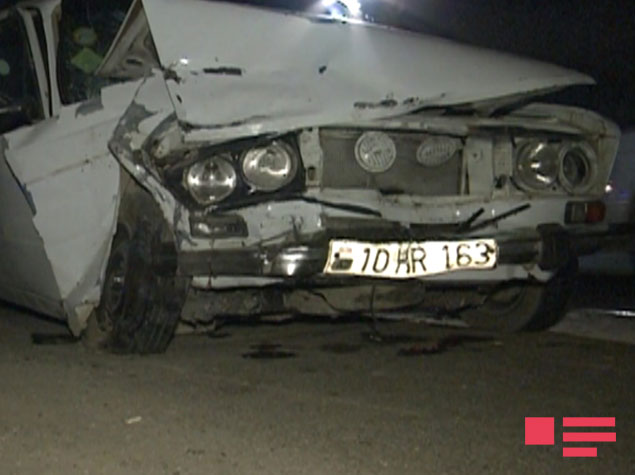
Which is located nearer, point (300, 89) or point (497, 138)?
point (300, 89)

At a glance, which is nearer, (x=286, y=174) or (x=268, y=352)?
(x=286, y=174)

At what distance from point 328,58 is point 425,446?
6.93 feet

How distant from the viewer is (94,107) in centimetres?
530

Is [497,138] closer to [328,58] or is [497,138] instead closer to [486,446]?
[328,58]

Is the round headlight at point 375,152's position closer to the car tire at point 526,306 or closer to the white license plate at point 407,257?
the white license plate at point 407,257

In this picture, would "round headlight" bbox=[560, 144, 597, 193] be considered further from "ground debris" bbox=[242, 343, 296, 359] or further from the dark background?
the dark background

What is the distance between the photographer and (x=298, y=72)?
5.05 metres

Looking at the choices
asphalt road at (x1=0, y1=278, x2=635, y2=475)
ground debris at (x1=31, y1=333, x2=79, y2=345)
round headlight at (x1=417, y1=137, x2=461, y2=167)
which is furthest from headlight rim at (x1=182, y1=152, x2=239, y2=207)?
ground debris at (x1=31, y1=333, x2=79, y2=345)

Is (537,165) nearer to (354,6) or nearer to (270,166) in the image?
(270,166)

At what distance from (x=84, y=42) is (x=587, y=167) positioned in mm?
2922

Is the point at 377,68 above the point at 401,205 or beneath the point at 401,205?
above

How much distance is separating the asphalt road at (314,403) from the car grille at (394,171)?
0.90 m

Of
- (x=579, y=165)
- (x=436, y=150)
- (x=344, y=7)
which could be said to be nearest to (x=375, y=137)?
(x=436, y=150)

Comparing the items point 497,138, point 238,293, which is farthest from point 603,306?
point 238,293
